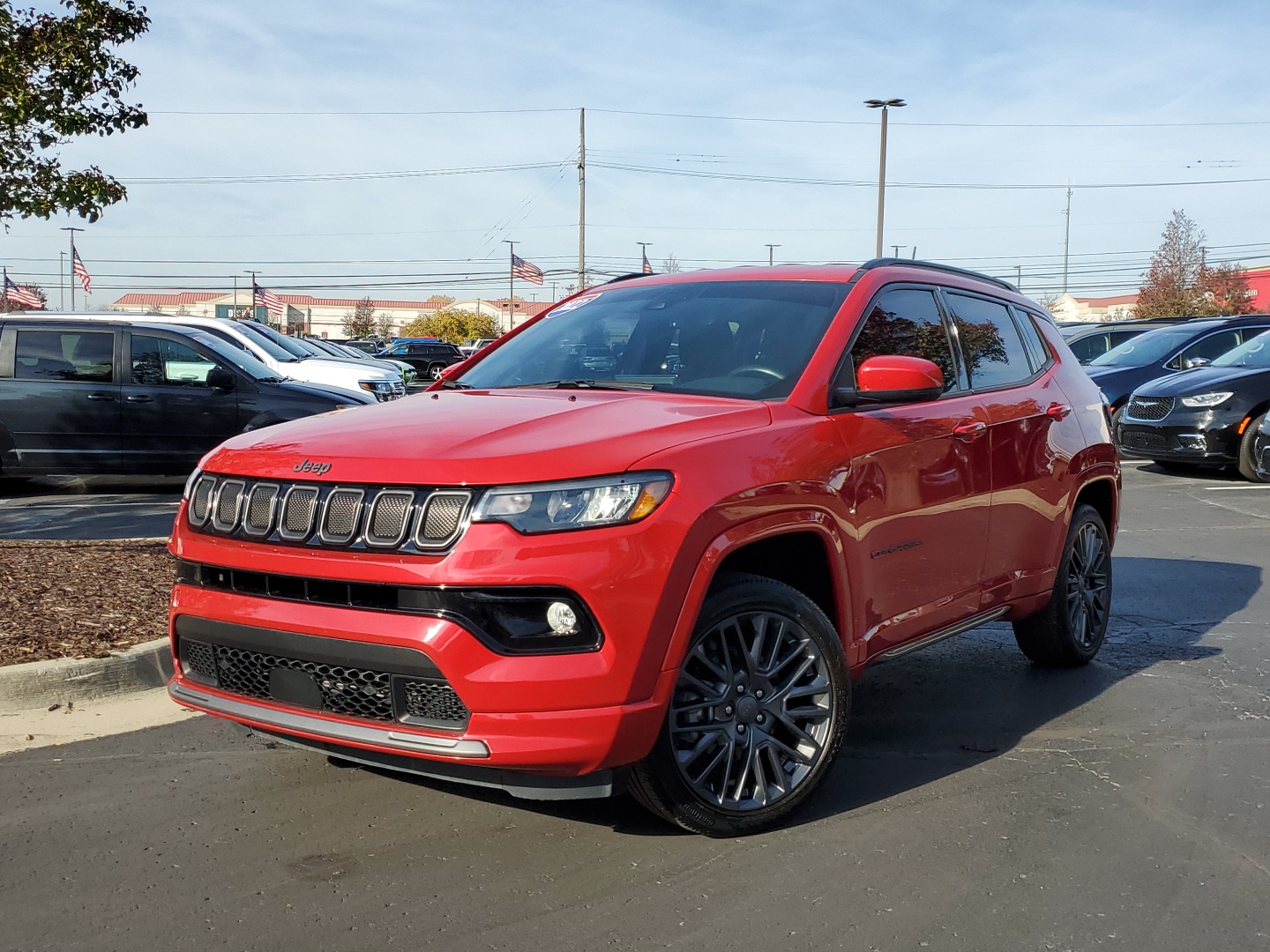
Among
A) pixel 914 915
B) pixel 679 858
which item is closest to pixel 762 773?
pixel 679 858

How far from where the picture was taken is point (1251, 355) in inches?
567

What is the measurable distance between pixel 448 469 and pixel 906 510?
1.82 metres

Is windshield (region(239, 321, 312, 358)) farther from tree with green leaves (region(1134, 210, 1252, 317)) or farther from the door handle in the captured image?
tree with green leaves (region(1134, 210, 1252, 317))

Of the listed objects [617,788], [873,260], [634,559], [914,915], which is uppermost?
[873,260]

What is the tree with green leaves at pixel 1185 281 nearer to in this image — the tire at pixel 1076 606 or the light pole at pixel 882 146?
the light pole at pixel 882 146

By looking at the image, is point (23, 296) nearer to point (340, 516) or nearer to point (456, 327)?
point (456, 327)

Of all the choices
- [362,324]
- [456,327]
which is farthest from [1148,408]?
[362,324]

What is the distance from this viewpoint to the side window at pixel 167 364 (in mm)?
12023

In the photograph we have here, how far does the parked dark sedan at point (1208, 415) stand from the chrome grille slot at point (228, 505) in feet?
40.3

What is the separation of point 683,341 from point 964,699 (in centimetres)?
210

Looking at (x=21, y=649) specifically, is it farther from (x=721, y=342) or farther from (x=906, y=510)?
(x=906, y=510)

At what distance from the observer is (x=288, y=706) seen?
3543 mm

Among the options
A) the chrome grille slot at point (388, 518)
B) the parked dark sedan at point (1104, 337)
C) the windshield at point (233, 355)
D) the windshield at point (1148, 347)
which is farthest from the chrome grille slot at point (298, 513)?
the parked dark sedan at point (1104, 337)

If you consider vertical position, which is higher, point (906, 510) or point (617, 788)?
point (906, 510)
